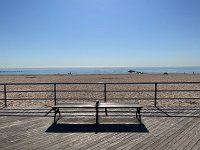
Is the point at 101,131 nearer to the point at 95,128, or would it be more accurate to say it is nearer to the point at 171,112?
the point at 95,128

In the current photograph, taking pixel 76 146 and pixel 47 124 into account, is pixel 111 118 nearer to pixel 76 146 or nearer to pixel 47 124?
pixel 47 124

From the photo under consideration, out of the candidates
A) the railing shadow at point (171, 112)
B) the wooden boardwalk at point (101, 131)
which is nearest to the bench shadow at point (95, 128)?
the wooden boardwalk at point (101, 131)

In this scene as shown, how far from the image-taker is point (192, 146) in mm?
4871

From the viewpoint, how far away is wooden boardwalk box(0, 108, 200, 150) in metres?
5.00

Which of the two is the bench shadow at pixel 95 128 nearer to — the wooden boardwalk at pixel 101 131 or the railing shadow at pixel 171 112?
the wooden boardwalk at pixel 101 131

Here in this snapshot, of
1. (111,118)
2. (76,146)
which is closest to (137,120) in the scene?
(111,118)

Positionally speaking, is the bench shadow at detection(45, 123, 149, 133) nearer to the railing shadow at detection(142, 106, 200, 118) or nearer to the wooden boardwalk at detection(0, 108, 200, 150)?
the wooden boardwalk at detection(0, 108, 200, 150)

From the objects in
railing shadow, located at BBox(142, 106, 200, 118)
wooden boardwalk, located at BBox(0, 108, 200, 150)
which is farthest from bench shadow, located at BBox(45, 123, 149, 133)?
railing shadow, located at BBox(142, 106, 200, 118)

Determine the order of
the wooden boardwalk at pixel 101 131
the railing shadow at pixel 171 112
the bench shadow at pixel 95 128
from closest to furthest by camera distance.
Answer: the wooden boardwalk at pixel 101 131 → the bench shadow at pixel 95 128 → the railing shadow at pixel 171 112

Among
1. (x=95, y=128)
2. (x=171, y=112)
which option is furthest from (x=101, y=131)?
(x=171, y=112)

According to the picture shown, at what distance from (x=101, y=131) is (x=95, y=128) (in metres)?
0.30

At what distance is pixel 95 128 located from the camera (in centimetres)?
623

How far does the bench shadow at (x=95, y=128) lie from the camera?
19.8 ft

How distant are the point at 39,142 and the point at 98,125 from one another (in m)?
1.79
